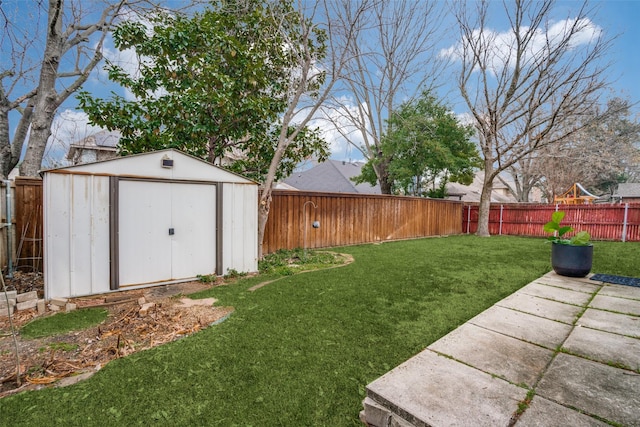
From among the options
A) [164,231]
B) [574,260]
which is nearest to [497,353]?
[574,260]

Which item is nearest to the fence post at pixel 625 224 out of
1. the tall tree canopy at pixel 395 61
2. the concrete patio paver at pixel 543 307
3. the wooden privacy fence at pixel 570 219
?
the wooden privacy fence at pixel 570 219

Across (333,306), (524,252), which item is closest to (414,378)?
(333,306)

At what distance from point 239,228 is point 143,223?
4.54ft

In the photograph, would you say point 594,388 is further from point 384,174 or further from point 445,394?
point 384,174

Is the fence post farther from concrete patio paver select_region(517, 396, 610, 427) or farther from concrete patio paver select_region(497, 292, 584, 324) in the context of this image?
concrete patio paver select_region(517, 396, 610, 427)

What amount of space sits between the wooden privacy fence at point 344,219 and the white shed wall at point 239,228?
1544 mm

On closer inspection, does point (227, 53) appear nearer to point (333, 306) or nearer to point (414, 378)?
point (333, 306)

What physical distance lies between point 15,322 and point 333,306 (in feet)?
10.8

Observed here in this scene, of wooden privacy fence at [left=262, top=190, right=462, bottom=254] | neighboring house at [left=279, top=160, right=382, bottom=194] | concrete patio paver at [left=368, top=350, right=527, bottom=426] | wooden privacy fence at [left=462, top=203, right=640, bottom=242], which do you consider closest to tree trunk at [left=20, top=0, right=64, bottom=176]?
wooden privacy fence at [left=262, top=190, right=462, bottom=254]

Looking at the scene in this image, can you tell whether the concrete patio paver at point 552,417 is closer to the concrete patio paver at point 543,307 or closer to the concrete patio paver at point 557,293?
the concrete patio paver at point 543,307

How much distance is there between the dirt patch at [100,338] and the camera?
1986 mm

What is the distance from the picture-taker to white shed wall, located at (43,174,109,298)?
3.33 metres

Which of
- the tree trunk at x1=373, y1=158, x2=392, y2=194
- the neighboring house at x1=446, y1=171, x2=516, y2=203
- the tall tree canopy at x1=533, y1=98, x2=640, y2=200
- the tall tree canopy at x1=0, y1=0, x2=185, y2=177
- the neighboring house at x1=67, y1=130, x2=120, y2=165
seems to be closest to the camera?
the tall tree canopy at x1=0, y1=0, x2=185, y2=177

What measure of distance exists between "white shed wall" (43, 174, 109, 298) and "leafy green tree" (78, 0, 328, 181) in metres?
2.20
